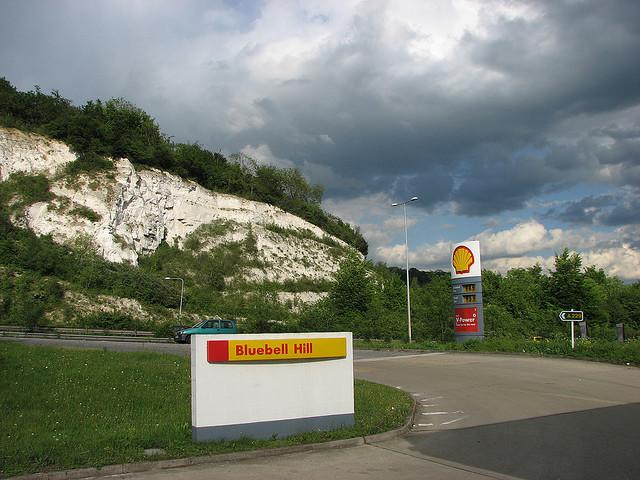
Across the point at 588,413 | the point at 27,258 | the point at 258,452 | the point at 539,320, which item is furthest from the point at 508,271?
the point at 258,452

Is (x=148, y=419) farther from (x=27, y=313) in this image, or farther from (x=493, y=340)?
(x=27, y=313)

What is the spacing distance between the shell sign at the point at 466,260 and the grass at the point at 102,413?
16.0 meters

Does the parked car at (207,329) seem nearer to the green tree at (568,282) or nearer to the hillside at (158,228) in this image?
the hillside at (158,228)

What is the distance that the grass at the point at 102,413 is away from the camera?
25.6ft

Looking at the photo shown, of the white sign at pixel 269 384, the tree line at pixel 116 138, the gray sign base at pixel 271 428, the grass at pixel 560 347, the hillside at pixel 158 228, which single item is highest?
the tree line at pixel 116 138

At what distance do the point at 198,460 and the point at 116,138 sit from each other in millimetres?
64270

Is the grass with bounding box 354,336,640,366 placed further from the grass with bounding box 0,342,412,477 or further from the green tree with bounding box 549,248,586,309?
the green tree with bounding box 549,248,586,309

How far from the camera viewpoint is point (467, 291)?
102 feet

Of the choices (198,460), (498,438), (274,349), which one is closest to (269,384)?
(274,349)

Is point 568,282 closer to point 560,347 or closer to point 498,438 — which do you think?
point 560,347

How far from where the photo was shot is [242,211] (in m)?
77.4

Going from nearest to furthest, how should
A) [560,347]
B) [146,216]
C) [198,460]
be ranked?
[198,460] < [560,347] < [146,216]

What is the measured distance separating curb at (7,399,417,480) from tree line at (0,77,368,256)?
192ft

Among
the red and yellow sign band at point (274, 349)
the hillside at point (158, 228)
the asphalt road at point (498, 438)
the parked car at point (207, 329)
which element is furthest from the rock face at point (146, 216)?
the red and yellow sign band at point (274, 349)
